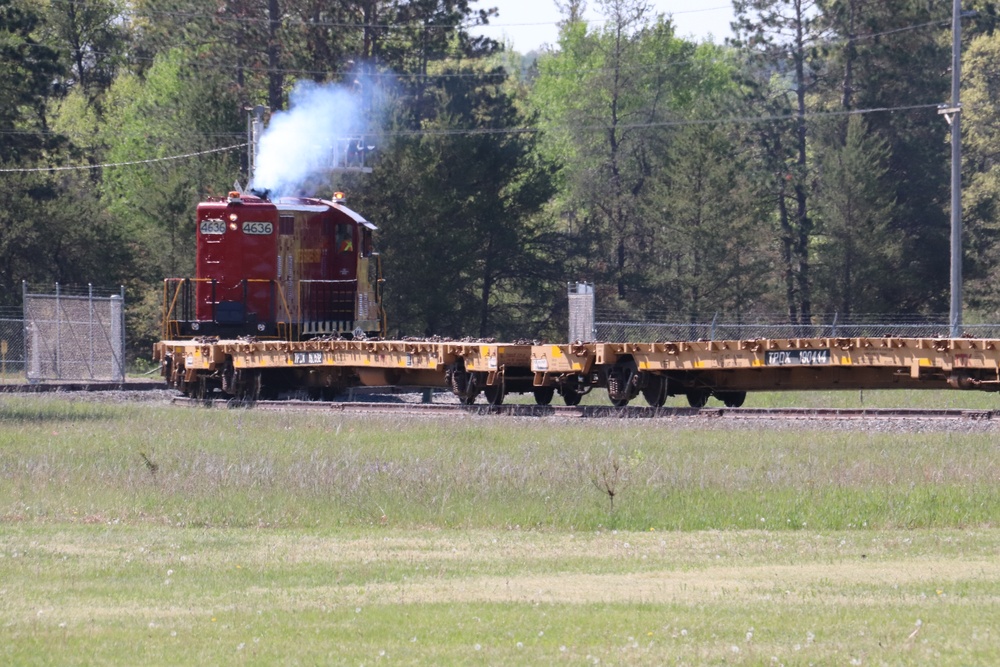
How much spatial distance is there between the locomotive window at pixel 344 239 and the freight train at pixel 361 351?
0.03 meters

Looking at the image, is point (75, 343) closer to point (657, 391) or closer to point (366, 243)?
point (366, 243)

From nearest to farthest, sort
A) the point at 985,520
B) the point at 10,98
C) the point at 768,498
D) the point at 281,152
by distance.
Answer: the point at 985,520 → the point at 768,498 → the point at 281,152 → the point at 10,98

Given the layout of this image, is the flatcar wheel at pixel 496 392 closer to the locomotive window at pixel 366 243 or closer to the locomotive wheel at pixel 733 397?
the locomotive wheel at pixel 733 397

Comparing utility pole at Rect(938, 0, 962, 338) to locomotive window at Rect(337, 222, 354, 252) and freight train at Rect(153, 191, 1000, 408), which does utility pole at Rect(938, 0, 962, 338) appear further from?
locomotive window at Rect(337, 222, 354, 252)

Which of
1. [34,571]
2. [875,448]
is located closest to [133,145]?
[875,448]

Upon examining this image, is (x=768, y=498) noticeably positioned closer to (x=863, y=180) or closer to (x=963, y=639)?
(x=963, y=639)

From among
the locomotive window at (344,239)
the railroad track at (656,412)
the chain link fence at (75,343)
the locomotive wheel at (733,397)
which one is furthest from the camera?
the chain link fence at (75,343)

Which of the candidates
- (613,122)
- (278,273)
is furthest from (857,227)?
(278,273)

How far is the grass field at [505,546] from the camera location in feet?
25.5

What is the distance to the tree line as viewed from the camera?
4762 cm

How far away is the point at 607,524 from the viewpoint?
12.6m

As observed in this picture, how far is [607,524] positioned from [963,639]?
5.27 metres

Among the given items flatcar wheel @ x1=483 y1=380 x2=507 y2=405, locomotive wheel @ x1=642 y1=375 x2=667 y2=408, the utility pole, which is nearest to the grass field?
locomotive wheel @ x1=642 y1=375 x2=667 y2=408

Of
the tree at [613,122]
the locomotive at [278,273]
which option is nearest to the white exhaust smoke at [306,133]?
the locomotive at [278,273]
